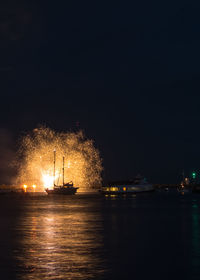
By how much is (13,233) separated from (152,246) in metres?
10.9

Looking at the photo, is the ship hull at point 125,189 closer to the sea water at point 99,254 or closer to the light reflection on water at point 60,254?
the sea water at point 99,254

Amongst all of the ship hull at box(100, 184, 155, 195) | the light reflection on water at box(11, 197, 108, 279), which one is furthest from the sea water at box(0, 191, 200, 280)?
the ship hull at box(100, 184, 155, 195)

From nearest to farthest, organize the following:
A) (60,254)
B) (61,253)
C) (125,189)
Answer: (60,254) < (61,253) < (125,189)

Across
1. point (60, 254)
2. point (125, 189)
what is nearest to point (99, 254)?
point (60, 254)

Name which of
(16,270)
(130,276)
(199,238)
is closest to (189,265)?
(130,276)

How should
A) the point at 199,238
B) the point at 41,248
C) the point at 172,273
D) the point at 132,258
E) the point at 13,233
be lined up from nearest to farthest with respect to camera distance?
the point at 172,273 → the point at 132,258 → the point at 41,248 → the point at 199,238 → the point at 13,233

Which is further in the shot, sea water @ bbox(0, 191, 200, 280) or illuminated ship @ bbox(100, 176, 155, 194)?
illuminated ship @ bbox(100, 176, 155, 194)

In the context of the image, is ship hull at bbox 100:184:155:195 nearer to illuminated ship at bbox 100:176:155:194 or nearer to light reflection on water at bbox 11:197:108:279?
illuminated ship at bbox 100:176:155:194

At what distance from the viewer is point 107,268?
18.4m

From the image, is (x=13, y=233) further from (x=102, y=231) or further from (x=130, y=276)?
(x=130, y=276)

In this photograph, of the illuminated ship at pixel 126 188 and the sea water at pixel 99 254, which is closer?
the sea water at pixel 99 254

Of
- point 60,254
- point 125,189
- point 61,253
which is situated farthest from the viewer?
point 125,189

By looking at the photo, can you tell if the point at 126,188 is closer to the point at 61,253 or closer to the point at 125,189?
the point at 125,189

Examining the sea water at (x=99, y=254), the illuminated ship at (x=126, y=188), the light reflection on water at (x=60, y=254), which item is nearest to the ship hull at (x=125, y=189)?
the illuminated ship at (x=126, y=188)
